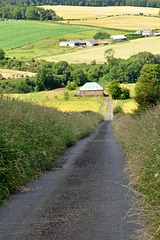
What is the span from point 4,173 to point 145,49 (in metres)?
140

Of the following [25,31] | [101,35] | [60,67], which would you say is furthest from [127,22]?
[60,67]

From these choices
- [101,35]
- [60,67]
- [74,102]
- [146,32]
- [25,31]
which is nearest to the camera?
[74,102]

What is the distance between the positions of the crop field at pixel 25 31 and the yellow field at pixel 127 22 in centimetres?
928

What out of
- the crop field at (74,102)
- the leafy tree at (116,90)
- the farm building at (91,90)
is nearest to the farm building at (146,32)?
the farm building at (91,90)

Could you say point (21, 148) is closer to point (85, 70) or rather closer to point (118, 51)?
point (85, 70)

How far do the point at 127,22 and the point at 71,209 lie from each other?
187629 millimetres

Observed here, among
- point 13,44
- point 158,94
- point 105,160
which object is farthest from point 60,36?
point 105,160

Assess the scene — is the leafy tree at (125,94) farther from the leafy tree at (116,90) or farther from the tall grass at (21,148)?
the tall grass at (21,148)

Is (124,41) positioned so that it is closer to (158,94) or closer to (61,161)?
(158,94)

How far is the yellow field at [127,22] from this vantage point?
176550mm

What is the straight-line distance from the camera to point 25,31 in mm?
176000

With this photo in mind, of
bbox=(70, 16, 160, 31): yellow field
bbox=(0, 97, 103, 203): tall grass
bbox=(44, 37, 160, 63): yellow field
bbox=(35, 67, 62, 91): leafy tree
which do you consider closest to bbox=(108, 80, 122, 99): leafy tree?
bbox=(35, 67, 62, 91): leafy tree

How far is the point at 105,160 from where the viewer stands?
544 inches

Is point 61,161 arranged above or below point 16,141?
below
